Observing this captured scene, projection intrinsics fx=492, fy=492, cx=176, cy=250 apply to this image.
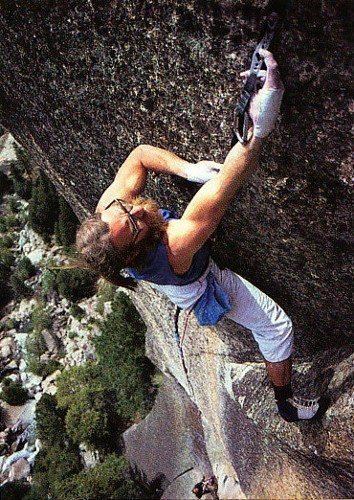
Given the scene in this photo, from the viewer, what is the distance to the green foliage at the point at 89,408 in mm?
19594

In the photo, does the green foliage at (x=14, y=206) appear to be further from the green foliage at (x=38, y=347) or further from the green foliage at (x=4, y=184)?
the green foliage at (x=38, y=347)

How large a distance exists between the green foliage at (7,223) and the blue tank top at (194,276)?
30660mm

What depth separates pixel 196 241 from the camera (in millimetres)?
3508

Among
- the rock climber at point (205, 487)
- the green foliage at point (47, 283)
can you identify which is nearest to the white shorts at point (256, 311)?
the rock climber at point (205, 487)

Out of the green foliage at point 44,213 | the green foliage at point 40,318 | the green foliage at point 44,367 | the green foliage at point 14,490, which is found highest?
the green foliage at point 44,213

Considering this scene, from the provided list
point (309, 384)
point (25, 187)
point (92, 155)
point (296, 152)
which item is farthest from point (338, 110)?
point (25, 187)

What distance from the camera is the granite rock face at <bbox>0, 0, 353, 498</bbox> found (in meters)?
3.21

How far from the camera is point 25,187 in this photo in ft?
116

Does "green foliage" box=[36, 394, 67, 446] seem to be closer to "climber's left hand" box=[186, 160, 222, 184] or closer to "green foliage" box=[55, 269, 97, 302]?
"green foliage" box=[55, 269, 97, 302]

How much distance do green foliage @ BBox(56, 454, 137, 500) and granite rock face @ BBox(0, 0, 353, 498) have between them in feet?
38.6

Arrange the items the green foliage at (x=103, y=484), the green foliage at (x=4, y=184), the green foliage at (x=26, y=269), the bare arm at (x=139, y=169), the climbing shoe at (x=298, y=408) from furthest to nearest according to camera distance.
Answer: the green foliage at (x=4, y=184), the green foliage at (x=26, y=269), the green foliage at (x=103, y=484), the climbing shoe at (x=298, y=408), the bare arm at (x=139, y=169)

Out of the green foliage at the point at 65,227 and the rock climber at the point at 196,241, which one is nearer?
the rock climber at the point at 196,241

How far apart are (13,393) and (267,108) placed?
78.6 ft

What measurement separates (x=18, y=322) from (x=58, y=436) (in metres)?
9.04
